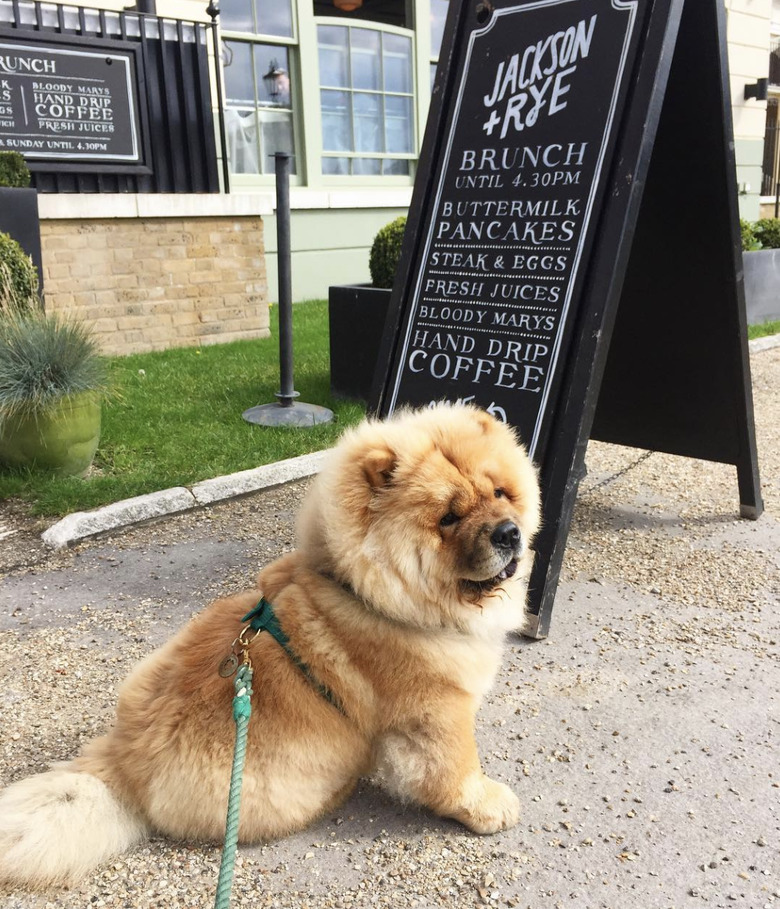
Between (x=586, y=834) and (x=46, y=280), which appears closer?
(x=586, y=834)

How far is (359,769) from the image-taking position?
8.05 feet

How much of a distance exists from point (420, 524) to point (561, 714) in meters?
1.38

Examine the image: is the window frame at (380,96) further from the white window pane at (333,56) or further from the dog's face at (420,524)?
the dog's face at (420,524)

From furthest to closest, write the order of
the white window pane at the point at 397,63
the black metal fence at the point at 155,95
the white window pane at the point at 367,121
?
1. the white window pane at the point at 397,63
2. the white window pane at the point at 367,121
3. the black metal fence at the point at 155,95

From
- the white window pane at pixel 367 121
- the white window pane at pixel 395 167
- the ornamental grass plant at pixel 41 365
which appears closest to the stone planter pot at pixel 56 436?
the ornamental grass plant at pixel 41 365

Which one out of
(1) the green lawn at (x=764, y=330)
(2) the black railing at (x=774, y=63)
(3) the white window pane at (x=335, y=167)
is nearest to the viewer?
(1) the green lawn at (x=764, y=330)

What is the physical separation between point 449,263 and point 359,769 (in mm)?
2630

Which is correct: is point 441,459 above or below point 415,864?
above

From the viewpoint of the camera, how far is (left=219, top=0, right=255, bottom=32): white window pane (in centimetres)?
1107

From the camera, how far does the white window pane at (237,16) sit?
36.3ft

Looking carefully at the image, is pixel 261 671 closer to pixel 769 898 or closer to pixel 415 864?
pixel 415 864

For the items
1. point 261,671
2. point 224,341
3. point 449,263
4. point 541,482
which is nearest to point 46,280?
point 224,341

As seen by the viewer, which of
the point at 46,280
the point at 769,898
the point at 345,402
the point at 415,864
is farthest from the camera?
the point at 46,280

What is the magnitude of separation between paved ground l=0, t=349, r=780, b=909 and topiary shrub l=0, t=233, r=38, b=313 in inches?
74.2
